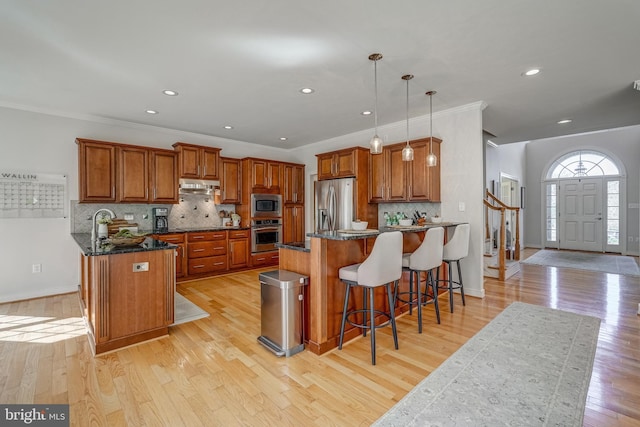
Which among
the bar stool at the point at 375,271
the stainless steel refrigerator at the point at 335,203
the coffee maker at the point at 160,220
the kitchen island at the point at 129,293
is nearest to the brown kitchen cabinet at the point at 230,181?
the coffee maker at the point at 160,220

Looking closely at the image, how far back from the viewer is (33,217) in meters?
4.25

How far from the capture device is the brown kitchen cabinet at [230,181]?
580cm

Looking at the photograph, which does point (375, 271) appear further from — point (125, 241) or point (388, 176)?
point (388, 176)

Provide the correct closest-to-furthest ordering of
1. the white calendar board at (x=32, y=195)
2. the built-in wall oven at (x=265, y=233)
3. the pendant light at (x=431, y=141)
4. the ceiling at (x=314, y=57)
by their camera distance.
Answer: the ceiling at (x=314, y=57) → the pendant light at (x=431, y=141) → the white calendar board at (x=32, y=195) → the built-in wall oven at (x=265, y=233)

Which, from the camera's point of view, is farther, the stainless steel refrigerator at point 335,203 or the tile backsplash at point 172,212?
the stainless steel refrigerator at point 335,203

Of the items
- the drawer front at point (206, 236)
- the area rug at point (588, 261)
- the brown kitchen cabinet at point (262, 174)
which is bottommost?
the area rug at point (588, 261)

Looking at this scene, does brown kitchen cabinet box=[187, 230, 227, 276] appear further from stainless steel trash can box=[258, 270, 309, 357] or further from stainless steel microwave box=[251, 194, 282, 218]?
stainless steel trash can box=[258, 270, 309, 357]

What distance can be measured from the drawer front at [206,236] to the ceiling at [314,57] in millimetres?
1943

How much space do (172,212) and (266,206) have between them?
1720 mm

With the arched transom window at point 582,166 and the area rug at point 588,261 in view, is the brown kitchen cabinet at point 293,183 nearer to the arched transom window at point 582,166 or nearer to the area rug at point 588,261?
the area rug at point 588,261

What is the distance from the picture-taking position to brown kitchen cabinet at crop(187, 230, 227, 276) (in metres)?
5.16

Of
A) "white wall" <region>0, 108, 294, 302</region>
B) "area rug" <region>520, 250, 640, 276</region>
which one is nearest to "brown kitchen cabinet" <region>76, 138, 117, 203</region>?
"white wall" <region>0, 108, 294, 302</region>

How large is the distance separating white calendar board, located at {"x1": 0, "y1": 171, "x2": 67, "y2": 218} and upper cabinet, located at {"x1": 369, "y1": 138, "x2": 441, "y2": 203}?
4.74 metres

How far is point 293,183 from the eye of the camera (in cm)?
667
